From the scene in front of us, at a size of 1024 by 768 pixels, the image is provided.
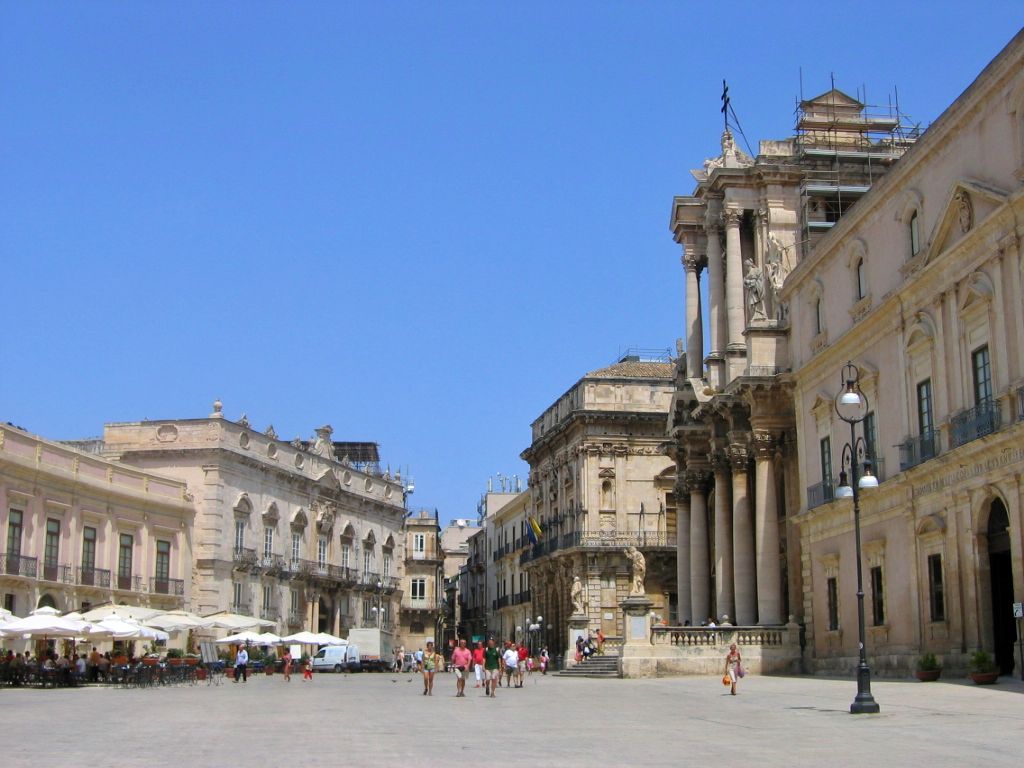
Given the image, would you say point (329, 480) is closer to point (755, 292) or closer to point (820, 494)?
point (755, 292)

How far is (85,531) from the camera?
51.3 meters

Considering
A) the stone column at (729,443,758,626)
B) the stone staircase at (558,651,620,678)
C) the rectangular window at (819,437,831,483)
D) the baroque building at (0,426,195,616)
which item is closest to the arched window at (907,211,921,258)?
the rectangular window at (819,437,831,483)

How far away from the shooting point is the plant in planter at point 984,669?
23484 millimetres

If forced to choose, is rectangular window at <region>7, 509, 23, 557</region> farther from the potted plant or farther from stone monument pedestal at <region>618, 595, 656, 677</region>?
the potted plant

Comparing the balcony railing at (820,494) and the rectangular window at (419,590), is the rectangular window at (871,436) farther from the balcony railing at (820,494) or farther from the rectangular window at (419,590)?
the rectangular window at (419,590)

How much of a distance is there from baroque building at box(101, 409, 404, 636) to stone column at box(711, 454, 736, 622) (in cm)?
2688

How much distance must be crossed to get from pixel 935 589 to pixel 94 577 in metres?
34.3

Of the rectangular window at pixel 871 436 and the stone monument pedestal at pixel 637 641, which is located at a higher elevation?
the rectangular window at pixel 871 436

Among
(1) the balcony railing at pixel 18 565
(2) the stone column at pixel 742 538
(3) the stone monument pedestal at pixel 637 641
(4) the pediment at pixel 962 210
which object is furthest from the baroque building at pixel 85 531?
(4) the pediment at pixel 962 210

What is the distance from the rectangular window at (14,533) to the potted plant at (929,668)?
32.3m

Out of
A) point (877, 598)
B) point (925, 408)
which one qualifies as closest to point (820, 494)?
point (877, 598)

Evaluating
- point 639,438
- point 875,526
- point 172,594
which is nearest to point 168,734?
point 875,526

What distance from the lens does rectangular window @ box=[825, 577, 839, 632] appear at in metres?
34.0

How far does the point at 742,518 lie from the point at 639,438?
2254 centimetres
